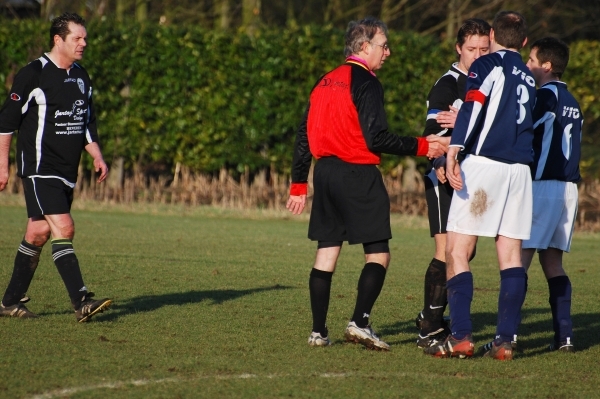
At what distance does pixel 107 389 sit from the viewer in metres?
4.68

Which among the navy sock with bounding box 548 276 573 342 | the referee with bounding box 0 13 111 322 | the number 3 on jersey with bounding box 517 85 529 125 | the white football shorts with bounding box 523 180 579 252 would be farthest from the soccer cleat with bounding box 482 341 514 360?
the referee with bounding box 0 13 111 322

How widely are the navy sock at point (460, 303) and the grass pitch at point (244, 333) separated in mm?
205

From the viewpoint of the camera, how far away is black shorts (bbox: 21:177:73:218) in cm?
663

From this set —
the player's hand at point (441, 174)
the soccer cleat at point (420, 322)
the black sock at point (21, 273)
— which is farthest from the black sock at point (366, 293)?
the black sock at point (21, 273)

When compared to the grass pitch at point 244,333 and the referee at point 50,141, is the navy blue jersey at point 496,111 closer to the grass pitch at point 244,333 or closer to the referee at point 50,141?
the grass pitch at point 244,333

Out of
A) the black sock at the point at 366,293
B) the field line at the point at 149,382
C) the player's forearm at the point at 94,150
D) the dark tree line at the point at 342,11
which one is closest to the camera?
the field line at the point at 149,382

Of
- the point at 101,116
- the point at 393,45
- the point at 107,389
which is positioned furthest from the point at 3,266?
the point at 393,45

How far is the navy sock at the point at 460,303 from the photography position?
5.73 meters

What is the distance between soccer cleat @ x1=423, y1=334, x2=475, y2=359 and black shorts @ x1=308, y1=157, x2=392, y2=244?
2.53 ft

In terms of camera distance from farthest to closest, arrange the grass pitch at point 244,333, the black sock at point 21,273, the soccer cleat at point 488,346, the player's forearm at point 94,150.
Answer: the player's forearm at point 94,150 < the black sock at point 21,273 < the soccer cleat at point 488,346 < the grass pitch at point 244,333

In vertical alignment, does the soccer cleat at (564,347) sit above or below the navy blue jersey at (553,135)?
below

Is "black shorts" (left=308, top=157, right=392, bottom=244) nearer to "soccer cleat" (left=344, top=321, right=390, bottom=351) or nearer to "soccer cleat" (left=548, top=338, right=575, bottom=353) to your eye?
"soccer cleat" (left=344, top=321, right=390, bottom=351)

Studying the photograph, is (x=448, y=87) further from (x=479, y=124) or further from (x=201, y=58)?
(x=201, y=58)

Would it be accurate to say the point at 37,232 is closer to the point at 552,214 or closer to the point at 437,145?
the point at 437,145
